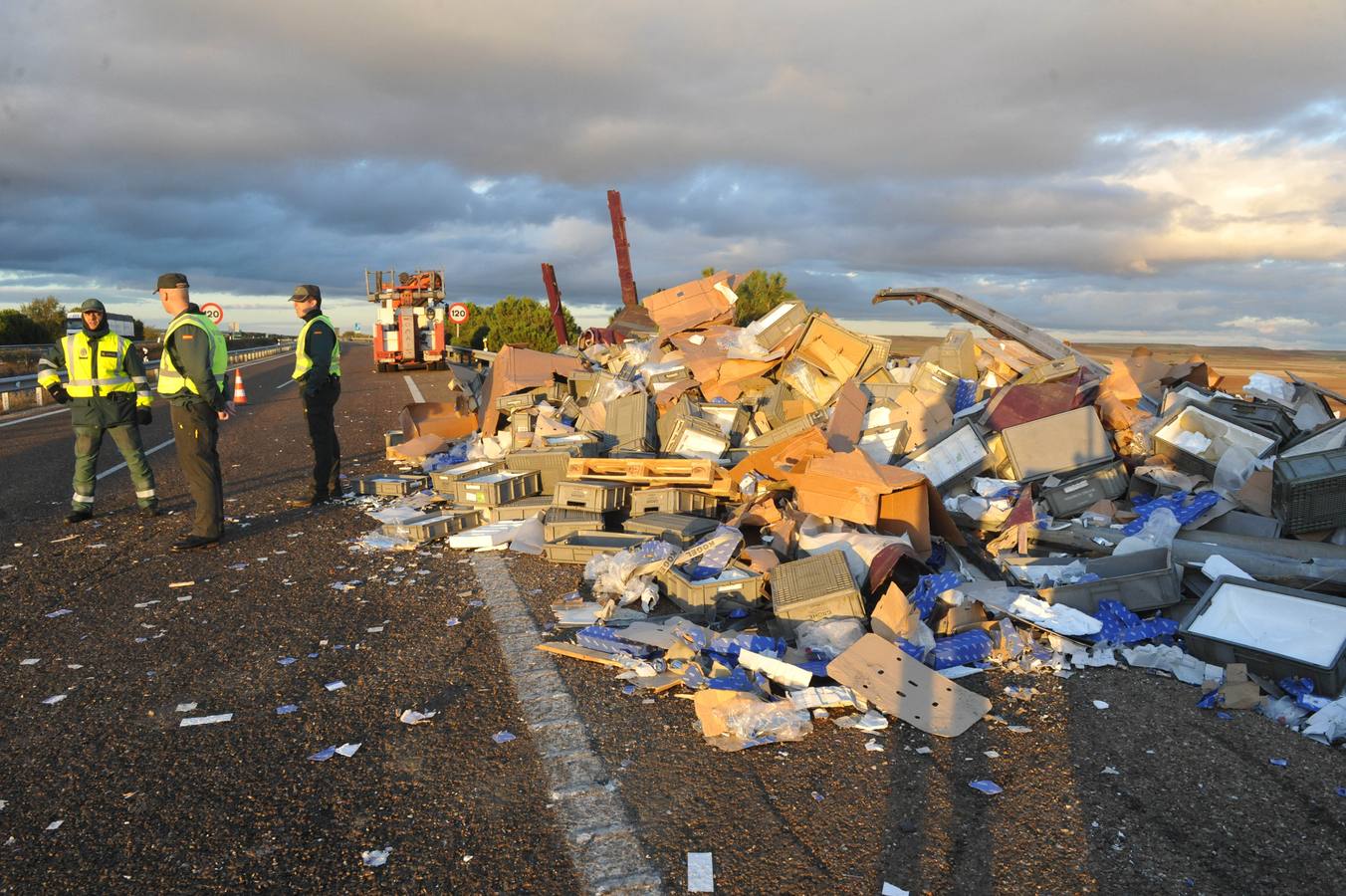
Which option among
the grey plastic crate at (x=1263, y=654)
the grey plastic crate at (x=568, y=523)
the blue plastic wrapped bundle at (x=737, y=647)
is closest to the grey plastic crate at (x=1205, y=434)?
the grey plastic crate at (x=1263, y=654)

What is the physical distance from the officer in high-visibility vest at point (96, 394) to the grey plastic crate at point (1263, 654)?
7560 mm

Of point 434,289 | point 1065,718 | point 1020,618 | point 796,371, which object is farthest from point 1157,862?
point 434,289

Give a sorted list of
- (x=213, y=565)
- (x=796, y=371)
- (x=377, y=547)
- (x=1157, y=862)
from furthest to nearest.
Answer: (x=796, y=371) → (x=377, y=547) → (x=213, y=565) → (x=1157, y=862)

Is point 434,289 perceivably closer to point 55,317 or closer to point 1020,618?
point 1020,618

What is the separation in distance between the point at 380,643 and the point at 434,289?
83.1ft

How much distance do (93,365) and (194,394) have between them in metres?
1.28

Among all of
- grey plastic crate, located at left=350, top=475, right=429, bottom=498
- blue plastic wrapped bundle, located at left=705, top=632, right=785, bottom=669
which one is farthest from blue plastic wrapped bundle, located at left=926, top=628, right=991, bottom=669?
grey plastic crate, located at left=350, top=475, right=429, bottom=498

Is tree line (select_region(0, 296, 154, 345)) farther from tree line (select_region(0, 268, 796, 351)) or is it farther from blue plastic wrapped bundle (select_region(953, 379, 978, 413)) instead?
blue plastic wrapped bundle (select_region(953, 379, 978, 413))

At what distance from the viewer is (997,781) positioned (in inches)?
116

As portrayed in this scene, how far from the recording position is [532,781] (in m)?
2.92

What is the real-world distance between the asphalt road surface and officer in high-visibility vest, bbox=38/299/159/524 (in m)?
2.58

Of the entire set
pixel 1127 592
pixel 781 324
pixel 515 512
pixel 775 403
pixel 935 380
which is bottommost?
pixel 1127 592

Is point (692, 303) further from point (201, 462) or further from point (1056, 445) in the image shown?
point (201, 462)

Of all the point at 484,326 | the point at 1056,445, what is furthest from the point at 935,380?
the point at 484,326
